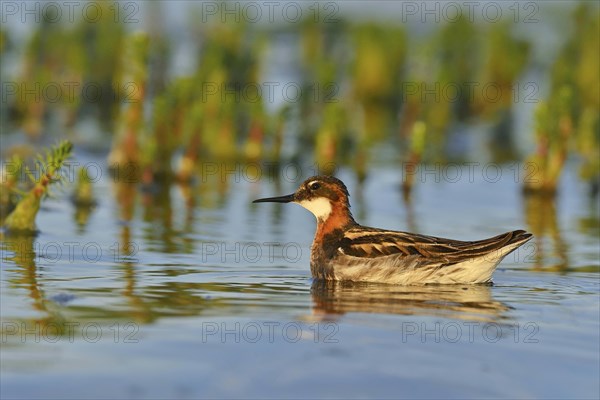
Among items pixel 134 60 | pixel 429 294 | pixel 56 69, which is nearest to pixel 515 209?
pixel 134 60

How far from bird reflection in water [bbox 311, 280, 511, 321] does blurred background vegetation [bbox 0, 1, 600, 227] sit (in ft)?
14.9

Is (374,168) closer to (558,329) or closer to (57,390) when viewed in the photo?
(558,329)

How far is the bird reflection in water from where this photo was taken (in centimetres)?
857

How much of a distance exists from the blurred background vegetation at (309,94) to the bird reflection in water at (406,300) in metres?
4.55

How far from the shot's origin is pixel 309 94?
2214cm

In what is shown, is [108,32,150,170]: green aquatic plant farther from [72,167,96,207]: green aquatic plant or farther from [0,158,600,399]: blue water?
[0,158,600,399]: blue water

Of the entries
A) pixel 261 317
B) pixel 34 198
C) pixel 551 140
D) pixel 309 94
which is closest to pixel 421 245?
pixel 261 317

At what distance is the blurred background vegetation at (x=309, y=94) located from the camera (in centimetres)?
1683

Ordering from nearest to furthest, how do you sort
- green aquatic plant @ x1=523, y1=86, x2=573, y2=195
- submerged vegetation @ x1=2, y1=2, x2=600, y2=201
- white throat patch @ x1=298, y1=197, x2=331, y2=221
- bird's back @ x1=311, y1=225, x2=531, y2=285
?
bird's back @ x1=311, y1=225, x2=531, y2=285, white throat patch @ x1=298, y1=197, x2=331, y2=221, green aquatic plant @ x1=523, y1=86, x2=573, y2=195, submerged vegetation @ x1=2, y1=2, x2=600, y2=201

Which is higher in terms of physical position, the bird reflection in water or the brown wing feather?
the brown wing feather

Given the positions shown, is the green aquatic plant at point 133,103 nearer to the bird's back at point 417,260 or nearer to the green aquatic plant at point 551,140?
the green aquatic plant at point 551,140

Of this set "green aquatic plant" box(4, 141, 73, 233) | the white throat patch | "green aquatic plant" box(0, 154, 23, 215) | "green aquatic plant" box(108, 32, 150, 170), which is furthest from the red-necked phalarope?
"green aquatic plant" box(108, 32, 150, 170)

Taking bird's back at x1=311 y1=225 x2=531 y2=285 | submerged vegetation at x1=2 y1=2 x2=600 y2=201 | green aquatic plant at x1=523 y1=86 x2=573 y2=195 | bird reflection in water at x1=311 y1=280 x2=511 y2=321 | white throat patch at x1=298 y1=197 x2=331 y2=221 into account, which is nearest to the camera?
bird reflection in water at x1=311 y1=280 x2=511 y2=321

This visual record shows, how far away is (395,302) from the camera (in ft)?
29.7
